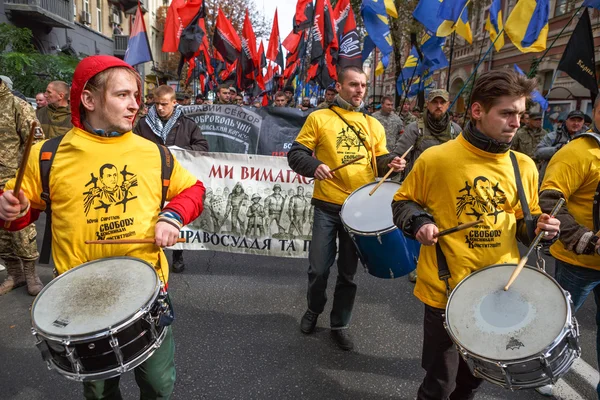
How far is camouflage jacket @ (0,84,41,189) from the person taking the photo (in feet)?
13.6

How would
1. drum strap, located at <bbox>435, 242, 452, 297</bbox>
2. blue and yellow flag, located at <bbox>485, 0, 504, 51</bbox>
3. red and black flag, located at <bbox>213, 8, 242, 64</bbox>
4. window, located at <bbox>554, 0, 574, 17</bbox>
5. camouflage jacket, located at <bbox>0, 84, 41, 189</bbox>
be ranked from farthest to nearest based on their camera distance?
window, located at <bbox>554, 0, 574, 17</bbox>
red and black flag, located at <bbox>213, 8, 242, 64</bbox>
blue and yellow flag, located at <bbox>485, 0, 504, 51</bbox>
camouflage jacket, located at <bbox>0, 84, 41, 189</bbox>
drum strap, located at <bbox>435, 242, 452, 297</bbox>

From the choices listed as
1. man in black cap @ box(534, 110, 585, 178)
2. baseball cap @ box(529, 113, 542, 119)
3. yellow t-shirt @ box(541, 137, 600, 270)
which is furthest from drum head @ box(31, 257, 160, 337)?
baseball cap @ box(529, 113, 542, 119)

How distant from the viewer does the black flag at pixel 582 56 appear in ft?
18.1

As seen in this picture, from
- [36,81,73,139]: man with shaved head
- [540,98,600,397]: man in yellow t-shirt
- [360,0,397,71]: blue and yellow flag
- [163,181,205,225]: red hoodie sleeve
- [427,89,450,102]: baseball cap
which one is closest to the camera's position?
[163,181,205,225]: red hoodie sleeve

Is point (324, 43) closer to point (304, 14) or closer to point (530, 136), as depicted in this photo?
point (304, 14)

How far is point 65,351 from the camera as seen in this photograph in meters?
1.65

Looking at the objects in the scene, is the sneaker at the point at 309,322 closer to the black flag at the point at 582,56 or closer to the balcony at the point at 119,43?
the black flag at the point at 582,56

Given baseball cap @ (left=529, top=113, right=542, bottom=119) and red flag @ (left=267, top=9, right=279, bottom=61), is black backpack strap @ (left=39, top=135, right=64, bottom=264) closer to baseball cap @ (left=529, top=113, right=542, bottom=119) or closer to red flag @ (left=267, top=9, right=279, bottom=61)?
baseball cap @ (left=529, top=113, right=542, bottom=119)

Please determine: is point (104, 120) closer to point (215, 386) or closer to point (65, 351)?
point (65, 351)

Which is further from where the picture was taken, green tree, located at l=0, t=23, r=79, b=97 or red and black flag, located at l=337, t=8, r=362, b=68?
green tree, located at l=0, t=23, r=79, b=97

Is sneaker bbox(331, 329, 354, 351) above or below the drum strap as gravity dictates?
below

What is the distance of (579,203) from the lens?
2.75 m

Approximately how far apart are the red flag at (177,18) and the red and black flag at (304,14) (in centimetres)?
213

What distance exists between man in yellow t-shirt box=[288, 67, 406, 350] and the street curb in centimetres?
145
